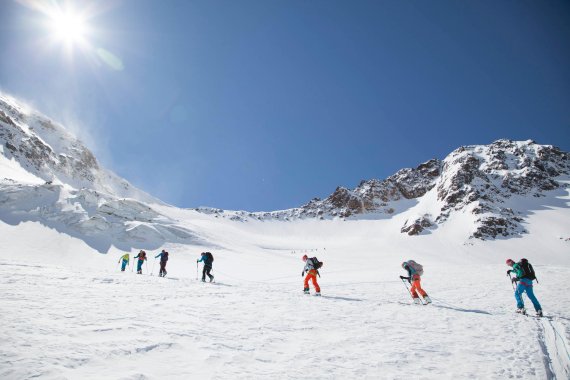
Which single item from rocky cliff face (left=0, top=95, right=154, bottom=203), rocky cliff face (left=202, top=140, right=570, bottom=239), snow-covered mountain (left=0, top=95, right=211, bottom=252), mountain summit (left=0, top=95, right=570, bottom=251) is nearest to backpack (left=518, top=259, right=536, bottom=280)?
snow-covered mountain (left=0, top=95, right=211, bottom=252)

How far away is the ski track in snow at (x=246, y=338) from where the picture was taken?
15.6ft

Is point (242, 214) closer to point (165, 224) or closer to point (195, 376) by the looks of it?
point (165, 224)

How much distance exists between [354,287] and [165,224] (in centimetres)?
4513

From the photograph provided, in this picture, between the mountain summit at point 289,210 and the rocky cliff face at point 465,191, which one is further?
the rocky cliff face at point 465,191

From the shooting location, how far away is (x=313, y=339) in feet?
21.9

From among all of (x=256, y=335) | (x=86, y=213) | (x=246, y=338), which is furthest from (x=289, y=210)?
(x=246, y=338)

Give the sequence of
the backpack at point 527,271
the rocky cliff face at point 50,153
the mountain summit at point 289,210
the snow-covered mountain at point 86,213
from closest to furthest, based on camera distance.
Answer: the backpack at point 527,271
the snow-covered mountain at point 86,213
the mountain summit at point 289,210
the rocky cliff face at point 50,153

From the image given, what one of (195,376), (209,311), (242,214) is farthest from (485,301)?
(242,214)

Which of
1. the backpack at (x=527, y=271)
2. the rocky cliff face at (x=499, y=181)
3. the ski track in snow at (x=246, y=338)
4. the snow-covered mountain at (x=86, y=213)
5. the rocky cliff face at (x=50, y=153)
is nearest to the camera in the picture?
the ski track in snow at (x=246, y=338)

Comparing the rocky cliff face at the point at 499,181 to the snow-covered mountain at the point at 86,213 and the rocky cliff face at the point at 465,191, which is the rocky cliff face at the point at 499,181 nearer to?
the rocky cliff face at the point at 465,191

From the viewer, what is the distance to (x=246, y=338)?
21.2 ft

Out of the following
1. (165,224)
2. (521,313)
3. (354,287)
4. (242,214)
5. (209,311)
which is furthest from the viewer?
(242,214)

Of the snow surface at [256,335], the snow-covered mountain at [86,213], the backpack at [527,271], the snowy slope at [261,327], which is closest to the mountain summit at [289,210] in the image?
the snow-covered mountain at [86,213]

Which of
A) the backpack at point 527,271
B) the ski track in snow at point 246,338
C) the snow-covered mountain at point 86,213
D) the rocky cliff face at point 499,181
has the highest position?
the rocky cliff face at point 499,181
